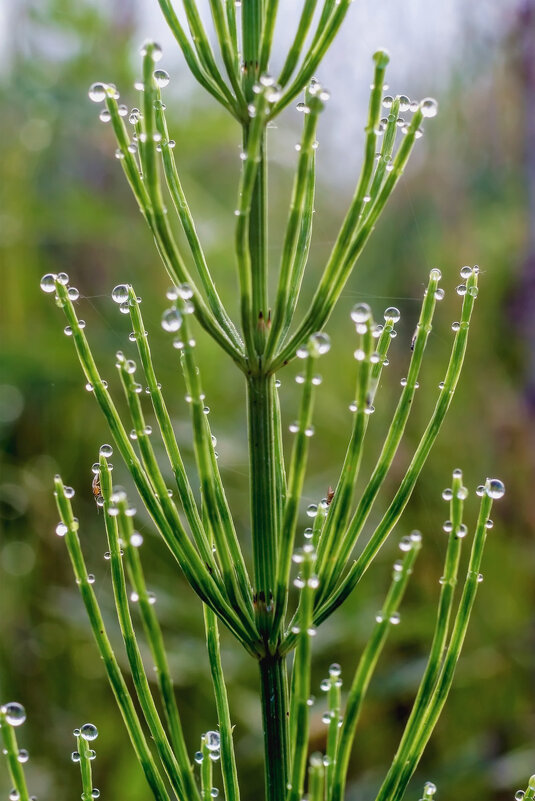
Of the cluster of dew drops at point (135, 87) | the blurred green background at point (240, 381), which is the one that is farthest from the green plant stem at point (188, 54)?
the blurred green background at point (240, 381)

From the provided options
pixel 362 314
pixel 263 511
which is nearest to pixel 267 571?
pixel 263 511

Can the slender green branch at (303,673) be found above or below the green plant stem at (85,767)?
above

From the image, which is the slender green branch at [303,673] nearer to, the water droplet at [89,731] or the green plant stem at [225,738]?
the green plant stem at [225,738]

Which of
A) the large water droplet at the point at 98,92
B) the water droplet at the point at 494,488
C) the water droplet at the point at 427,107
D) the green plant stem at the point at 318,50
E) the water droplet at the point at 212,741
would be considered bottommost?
the water droplet at the point at 212,741

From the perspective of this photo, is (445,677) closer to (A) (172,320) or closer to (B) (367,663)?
(B) (367,663)

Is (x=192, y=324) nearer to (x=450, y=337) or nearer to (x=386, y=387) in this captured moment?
(x=386, y=387)

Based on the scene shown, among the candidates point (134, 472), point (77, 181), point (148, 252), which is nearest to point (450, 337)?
point (148, 252)
